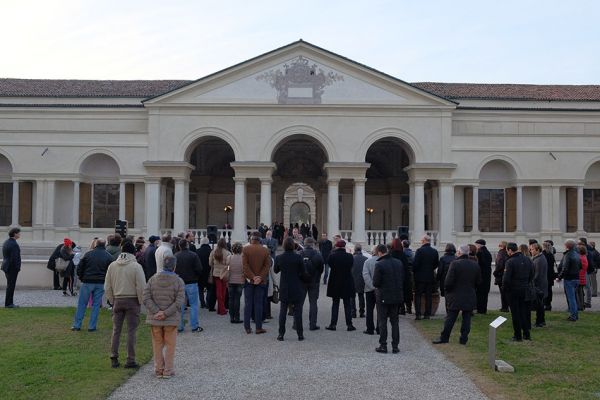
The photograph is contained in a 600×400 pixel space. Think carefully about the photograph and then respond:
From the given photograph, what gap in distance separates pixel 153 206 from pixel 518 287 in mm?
18391

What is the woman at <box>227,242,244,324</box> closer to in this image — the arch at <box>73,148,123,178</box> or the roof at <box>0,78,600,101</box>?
the arch at <box>73,148,123,178</box>

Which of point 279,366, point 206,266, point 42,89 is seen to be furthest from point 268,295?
point 42,89

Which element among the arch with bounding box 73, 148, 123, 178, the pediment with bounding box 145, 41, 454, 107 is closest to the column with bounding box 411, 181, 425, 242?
the pediment with bounding box 145, 41, 454, 107

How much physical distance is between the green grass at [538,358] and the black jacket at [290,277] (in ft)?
8.22

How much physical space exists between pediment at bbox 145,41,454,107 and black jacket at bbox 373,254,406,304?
16.9 metres

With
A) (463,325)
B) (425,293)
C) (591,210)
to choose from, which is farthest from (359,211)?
(463,325)

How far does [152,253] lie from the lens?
501 inches

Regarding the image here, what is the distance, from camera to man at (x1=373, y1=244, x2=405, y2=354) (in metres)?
9.64

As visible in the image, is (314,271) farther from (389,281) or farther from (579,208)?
(579,208)

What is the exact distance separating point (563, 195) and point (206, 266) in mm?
19228

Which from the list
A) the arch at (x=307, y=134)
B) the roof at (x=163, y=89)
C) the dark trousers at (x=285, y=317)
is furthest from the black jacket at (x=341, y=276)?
the roof at (x=163, y=89)

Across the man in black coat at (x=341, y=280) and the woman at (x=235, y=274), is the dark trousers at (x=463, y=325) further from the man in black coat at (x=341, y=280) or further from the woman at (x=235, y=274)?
the woman at (x=235, y=274)

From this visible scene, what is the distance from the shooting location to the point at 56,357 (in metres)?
8.80

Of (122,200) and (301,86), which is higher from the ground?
(301,86)
